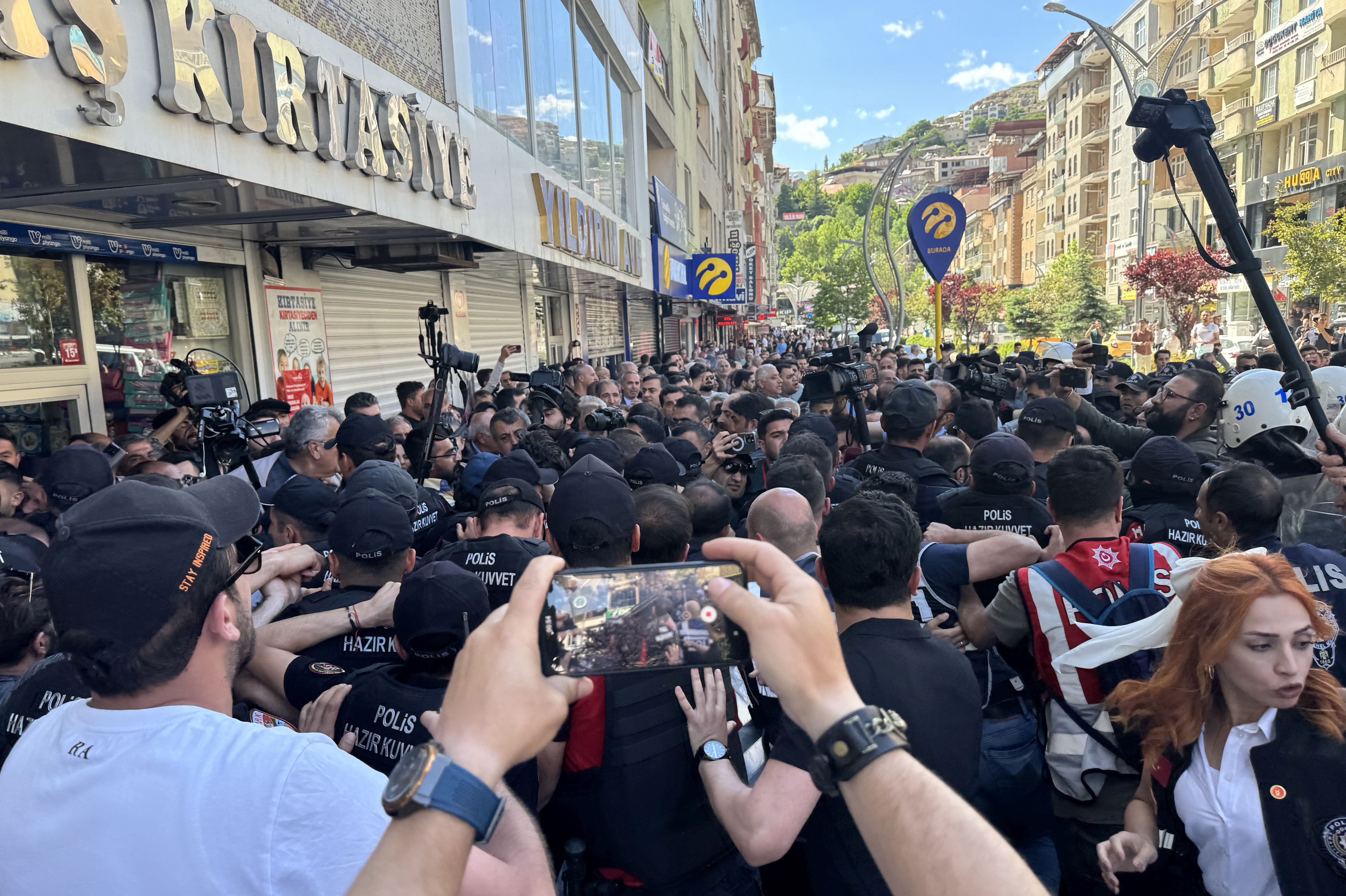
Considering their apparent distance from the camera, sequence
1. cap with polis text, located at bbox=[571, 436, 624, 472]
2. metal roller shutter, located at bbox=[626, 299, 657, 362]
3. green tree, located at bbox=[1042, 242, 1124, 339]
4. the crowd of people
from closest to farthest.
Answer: the crowd of people
cap with polis text, located at bbox=[571, 436, 624, 472]
metal roller shutter, located at bbox=[626, 299, 657, 362]
green tree, located at bbox=[1042, 242, 1124, 339]

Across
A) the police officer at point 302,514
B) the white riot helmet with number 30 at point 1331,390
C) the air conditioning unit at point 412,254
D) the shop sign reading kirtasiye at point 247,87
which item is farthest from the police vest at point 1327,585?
the air conditioning unit at point 412,254

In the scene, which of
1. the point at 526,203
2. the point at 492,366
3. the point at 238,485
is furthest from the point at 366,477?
the point at 492,366

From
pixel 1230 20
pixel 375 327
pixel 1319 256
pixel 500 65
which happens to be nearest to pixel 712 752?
pixel 375 327

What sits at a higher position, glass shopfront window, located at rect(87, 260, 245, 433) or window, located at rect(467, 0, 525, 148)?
window, located at rect(467, 0, 525, 148)

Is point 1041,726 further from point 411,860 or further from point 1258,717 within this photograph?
point 411,860

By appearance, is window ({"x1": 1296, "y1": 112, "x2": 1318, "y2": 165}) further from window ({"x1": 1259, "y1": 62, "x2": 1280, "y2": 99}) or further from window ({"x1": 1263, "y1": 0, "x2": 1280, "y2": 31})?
window ({"x1": 1263, "y1": 0, "x2": 1280, "y2": 31})

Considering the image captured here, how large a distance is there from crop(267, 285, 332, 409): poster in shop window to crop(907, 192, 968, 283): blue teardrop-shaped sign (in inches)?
345

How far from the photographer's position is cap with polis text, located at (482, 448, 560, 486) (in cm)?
450

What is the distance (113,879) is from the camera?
1.25 meters

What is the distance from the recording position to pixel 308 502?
13.5 ft

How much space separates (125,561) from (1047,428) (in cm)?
534

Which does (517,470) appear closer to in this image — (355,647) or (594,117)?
(355,647)

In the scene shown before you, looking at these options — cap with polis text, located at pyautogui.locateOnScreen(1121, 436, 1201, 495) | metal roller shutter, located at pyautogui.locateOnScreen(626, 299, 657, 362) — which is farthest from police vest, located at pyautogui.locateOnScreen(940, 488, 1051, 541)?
metal roller shutter, located at pyautogui.locateOnScreen(626, 299, 657, 362)

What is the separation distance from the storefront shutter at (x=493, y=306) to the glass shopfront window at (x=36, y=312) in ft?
19.2
